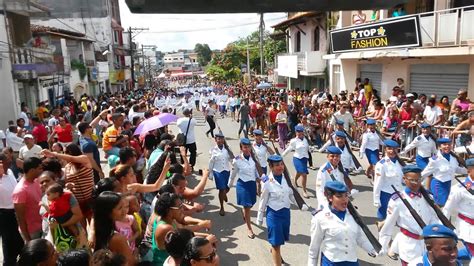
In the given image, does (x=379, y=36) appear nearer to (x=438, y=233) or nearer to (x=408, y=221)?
(x=408, y=221)

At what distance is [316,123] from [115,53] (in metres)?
39.7

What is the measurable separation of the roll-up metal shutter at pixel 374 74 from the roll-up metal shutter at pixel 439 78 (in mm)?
2100

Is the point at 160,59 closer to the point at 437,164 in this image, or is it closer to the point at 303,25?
the point at 303,25

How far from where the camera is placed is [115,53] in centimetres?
4831

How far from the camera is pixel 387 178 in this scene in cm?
621

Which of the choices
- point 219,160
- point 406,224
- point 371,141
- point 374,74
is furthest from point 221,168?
point 374,74

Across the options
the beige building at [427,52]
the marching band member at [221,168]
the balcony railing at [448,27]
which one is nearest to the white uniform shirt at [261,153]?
the marching band member at [221,168]

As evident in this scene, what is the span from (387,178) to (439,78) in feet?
29.5

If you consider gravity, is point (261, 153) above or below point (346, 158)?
above

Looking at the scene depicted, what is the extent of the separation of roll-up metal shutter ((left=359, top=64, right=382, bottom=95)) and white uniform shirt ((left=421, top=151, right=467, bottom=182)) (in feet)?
34.8

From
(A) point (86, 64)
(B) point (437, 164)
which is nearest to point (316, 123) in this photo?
(B) point (437, 164)

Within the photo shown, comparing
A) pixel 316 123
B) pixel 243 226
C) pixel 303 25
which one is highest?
pixel 303 25

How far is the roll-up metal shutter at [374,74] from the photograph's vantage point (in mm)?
16984

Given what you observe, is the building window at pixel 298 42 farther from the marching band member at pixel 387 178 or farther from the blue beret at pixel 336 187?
the blue beret at pixel 336 187
